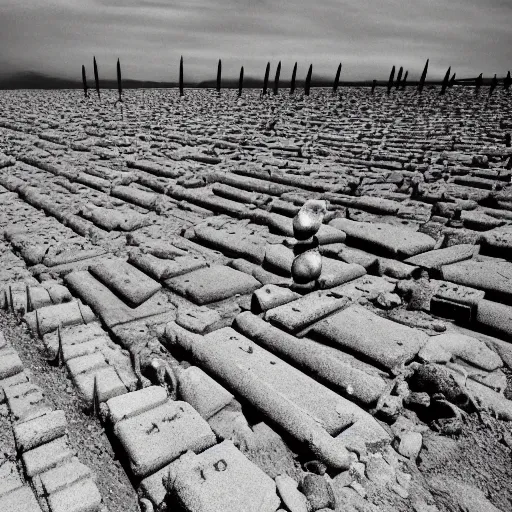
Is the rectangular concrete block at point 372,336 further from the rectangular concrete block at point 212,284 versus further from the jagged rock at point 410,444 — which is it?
the rectangular concrete block at point 212,284

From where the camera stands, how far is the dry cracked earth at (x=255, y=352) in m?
1.17

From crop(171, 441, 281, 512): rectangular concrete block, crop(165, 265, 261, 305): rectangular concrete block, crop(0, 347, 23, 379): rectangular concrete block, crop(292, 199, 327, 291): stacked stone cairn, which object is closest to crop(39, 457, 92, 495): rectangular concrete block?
crop(171, 441, 281, 512): rectangular concrete block

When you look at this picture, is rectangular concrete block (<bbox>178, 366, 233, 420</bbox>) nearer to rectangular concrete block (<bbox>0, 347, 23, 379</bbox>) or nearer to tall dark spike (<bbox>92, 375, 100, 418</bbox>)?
tall dark spike (<bbox>92, 375, 100, 418</bbox>)

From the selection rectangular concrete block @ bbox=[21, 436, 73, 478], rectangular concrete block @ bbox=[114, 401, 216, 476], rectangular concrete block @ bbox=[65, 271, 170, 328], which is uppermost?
rectangular concrete block @ bbox=[114, 401, 216, 476]

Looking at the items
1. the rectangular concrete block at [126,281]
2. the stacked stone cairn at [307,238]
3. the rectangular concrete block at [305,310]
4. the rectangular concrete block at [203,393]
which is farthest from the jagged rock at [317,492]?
the rectangular concrete block at [126,281]

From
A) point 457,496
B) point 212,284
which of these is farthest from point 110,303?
point 457,496

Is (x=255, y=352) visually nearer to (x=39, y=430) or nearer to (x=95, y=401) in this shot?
(x=95, y=401)

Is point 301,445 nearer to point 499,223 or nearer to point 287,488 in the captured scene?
point 287,488

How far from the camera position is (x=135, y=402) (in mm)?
1409

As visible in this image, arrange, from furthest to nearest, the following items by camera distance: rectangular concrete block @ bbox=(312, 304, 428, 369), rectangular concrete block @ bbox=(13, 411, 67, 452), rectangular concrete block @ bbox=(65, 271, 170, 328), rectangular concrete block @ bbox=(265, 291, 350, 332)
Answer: rectangular concrete block @ bbox=(65, 271, 170, 328) → rectangular concrete block @ bbox=(265, 291, 350, 332) → rectangular concrete block @ bbox=(312, 304, 428, 369) → rectangular concrete block @ bbox=(13, 411, 67, 452)

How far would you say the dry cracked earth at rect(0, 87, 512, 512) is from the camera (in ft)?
3.82

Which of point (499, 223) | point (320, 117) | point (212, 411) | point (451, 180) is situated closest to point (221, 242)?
point (212, 411)

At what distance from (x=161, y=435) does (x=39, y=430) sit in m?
0.42

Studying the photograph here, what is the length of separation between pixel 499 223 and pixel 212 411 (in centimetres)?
263
